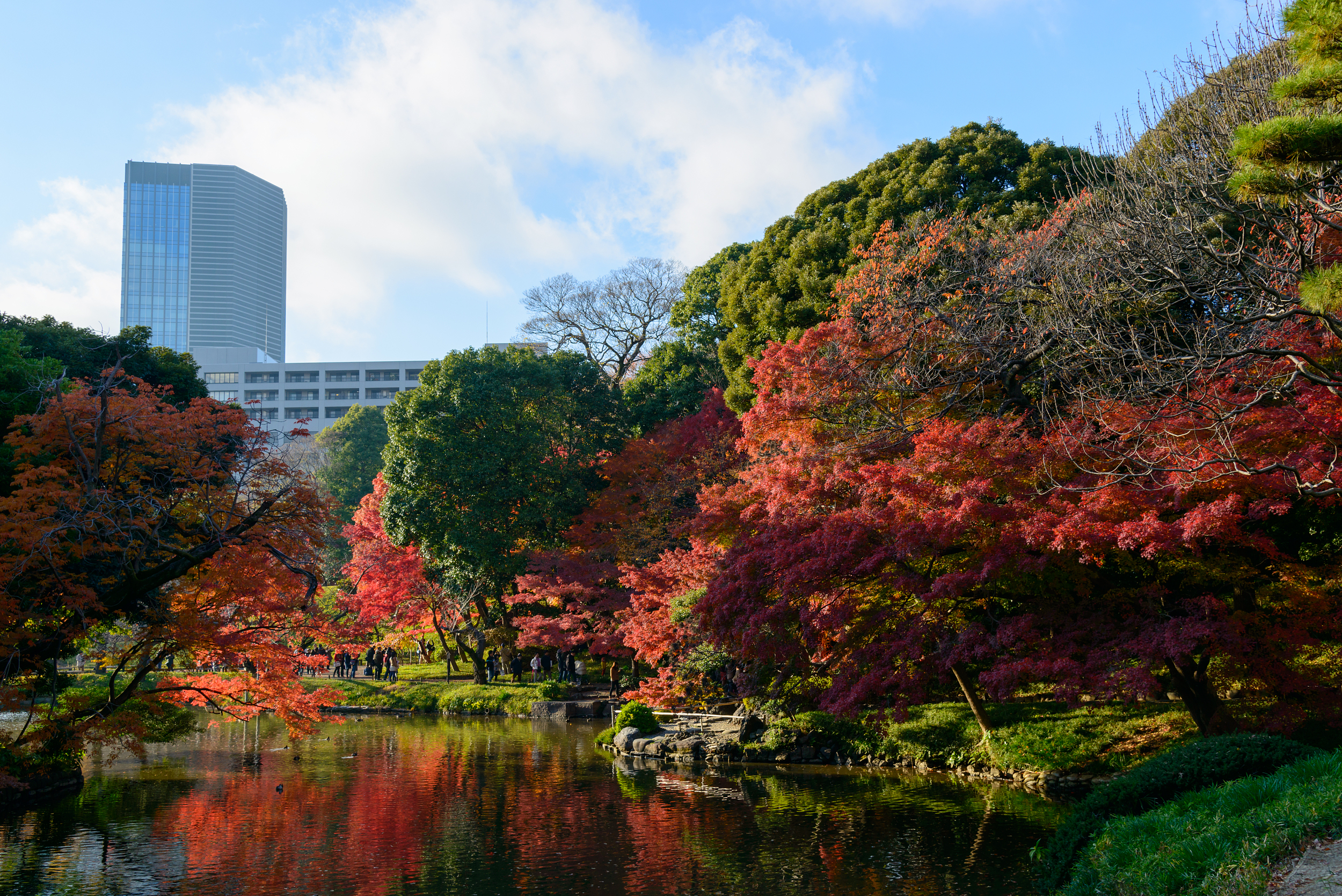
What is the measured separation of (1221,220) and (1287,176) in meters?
4.43

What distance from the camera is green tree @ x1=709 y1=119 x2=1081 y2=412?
21109 millimetres

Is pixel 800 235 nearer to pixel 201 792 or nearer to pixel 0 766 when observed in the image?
pixel 201 792

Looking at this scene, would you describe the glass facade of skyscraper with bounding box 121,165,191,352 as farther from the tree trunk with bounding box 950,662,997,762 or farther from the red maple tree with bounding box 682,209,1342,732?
the tree trunk with bounding box 950,662,997,762

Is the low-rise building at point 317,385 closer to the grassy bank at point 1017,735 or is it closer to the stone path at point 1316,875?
the grassy bank at point 1017,735

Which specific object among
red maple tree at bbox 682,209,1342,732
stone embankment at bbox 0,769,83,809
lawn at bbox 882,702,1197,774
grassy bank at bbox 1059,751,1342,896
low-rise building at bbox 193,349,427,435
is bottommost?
stone embankment at bbox 0,769,83,809

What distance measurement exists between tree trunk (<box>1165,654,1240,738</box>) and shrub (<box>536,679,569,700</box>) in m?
19.2

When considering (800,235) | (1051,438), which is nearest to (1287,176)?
(1051,438)

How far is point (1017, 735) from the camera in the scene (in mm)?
15602

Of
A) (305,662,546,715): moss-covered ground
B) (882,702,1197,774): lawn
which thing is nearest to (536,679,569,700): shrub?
(305,662,546,715): moss-covered ground

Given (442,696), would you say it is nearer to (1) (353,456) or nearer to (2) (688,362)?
(2) (688,362)

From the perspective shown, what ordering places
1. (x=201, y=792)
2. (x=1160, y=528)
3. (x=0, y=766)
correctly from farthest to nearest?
(x=201, y=792), (x=0, y=766), (x=1160, y=528)

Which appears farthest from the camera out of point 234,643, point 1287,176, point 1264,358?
point 234,643

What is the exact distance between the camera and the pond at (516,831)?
10016mm

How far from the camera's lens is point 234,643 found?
14.6m
